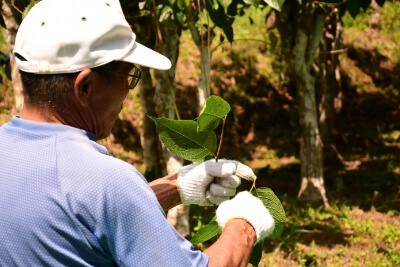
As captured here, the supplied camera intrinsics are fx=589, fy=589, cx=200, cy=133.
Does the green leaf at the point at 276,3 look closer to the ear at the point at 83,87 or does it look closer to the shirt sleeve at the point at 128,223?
the ear at the point at 83,87

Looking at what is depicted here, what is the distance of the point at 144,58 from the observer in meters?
1.36

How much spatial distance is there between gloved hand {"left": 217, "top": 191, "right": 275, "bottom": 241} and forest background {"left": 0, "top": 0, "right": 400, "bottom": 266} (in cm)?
257

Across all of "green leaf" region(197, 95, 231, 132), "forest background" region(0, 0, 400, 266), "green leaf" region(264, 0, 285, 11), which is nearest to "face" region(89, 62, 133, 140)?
"green leaf" region(197, 95, 231, 132)

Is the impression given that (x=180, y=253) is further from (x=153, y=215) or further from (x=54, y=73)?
(x=54, y=73)

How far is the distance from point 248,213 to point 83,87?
1.77 ft

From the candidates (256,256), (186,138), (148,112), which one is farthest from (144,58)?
(148,112)

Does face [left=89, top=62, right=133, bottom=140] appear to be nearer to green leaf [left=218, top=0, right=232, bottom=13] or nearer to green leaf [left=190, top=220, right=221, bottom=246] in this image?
→ green leaf [left=190, top=220, right=221, bottom=246]

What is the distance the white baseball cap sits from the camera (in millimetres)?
1227

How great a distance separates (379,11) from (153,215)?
8969 mm

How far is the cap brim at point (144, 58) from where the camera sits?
4.36 feet

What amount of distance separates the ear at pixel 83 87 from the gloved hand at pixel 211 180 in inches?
23.5

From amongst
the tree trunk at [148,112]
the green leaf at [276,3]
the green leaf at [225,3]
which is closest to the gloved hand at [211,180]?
the green leaf at [276,3]

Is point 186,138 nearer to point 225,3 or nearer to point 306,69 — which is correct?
point 225,3

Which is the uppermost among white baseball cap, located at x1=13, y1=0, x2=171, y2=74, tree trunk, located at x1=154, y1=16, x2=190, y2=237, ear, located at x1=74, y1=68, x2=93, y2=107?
white baseball cap, located at x1=13, y1=0, x2=171, y2=74
